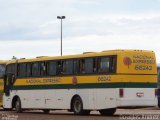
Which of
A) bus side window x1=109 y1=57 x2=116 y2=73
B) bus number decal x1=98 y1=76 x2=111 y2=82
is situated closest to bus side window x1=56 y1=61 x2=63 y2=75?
bus number decal x1=98 y1=76 x2=111 y2=82

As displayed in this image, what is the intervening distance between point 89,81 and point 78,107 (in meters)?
1.63

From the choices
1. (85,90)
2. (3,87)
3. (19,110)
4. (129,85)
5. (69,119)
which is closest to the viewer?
(69,119)

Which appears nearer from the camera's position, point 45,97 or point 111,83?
point 111,83

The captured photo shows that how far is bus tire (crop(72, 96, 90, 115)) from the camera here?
2918 centimetres

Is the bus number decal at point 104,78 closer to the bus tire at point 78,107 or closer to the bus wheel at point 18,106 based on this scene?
the bus tire at point 78,107

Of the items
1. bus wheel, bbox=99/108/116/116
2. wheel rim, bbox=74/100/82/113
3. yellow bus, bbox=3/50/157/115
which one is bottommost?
bus wheel, bbox=99/108/116/116

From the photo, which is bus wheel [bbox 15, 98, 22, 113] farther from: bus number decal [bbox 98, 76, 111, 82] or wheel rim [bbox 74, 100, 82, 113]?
bus number decal [bbox 98, 76, 111, 82]

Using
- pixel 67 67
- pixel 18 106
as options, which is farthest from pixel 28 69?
pixel 67 67

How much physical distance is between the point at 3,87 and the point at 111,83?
11.3 metres

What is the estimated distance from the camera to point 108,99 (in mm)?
27469

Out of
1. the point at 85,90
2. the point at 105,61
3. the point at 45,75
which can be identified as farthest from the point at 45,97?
the point at 105,61

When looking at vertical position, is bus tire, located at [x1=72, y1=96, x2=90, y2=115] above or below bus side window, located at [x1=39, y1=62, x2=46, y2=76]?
below

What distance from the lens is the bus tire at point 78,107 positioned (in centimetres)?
2918

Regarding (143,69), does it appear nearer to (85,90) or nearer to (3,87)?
(85,90)
